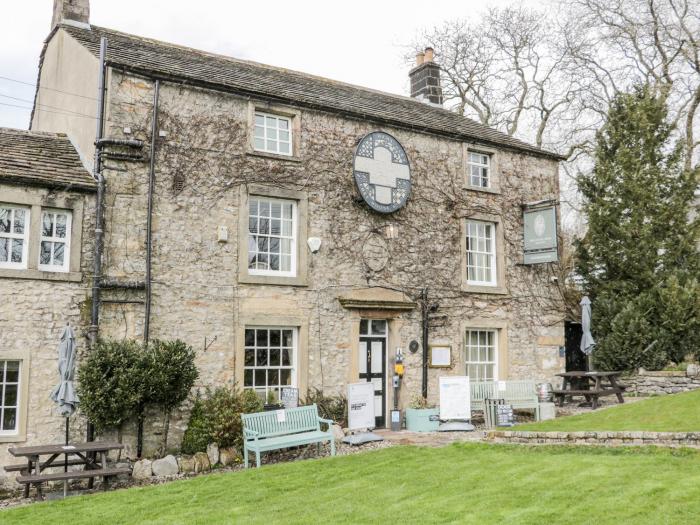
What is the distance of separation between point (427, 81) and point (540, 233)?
21.9 feet

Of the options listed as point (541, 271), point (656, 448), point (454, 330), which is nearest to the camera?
point (656, 448)

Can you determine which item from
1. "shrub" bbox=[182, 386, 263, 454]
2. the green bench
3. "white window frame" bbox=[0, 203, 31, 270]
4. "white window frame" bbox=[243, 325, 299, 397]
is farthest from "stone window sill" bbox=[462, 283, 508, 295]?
"white window frame" bbox=[0, 203, 31, 270]

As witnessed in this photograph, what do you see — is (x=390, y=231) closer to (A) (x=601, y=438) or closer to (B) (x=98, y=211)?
(B) (x=98, y=211)

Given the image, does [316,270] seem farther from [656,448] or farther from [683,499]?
[683,499]

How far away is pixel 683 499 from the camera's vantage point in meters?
7.45

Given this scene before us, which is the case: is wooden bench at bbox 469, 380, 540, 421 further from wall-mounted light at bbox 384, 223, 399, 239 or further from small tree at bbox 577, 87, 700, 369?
small tree at bbox 577, 87, 700, 369

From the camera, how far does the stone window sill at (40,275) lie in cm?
1139

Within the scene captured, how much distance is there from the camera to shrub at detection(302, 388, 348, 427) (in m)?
13.9

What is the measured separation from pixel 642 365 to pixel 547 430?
7.39m

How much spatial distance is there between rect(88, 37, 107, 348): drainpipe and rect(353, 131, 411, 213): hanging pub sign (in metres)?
5.28

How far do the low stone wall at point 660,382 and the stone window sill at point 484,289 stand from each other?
406 cm

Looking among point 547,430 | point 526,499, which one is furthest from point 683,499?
point 547,430

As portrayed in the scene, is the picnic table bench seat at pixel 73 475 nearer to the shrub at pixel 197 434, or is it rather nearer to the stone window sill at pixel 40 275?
the shrub at pixel 197 434

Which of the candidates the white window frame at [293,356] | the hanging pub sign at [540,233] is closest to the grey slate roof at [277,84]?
the hanging pub sign at [540,233]
